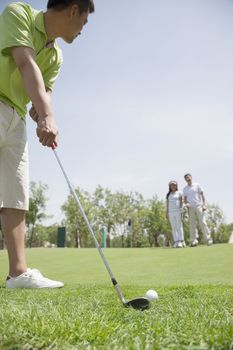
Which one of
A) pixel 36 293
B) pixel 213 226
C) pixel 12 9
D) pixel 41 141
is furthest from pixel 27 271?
pixel 213 226

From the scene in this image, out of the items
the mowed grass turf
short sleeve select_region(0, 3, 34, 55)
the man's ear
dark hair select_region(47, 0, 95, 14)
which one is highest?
dark hair select_region(47, 0, 95, 14)

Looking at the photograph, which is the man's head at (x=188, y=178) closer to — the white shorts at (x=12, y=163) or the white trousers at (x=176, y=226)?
the white trousers at (x=176, y=226)

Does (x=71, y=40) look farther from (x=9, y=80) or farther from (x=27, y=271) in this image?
(x=27, y=271)

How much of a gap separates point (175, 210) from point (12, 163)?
381 inches

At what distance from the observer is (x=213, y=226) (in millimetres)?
71938

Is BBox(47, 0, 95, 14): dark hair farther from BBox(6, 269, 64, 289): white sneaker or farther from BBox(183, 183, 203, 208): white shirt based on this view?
BBox(183, 183, 203, 208): white shirt

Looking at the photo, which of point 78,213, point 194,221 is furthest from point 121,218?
point 194,221

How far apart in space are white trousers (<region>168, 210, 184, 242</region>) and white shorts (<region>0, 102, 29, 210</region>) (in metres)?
9.34

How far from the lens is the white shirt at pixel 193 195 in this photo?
12848 millimetres

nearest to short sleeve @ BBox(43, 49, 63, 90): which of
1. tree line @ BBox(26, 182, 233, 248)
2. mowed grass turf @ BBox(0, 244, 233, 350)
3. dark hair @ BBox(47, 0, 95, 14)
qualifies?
dark hair @ BBox(47, 0, 95, 14)

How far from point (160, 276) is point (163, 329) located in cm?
325

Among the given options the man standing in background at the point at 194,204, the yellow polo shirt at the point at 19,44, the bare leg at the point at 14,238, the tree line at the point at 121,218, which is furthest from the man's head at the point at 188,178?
the tree line at the point at 121,218

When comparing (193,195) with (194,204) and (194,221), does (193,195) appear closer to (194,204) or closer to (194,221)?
(194,204)

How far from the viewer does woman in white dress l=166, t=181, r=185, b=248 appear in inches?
501
